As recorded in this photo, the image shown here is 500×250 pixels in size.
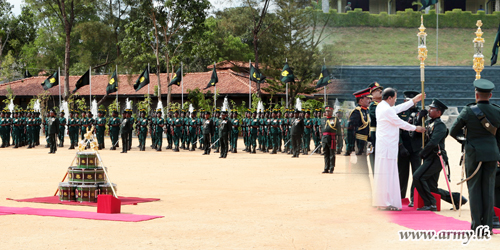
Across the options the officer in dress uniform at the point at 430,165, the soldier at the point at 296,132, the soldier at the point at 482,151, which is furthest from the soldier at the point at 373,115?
the soldier at the point at 296,132

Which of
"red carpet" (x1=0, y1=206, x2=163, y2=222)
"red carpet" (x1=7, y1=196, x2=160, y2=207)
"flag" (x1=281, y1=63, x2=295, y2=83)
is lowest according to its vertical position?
"red carpet" (x1=7, y1=196, x2=160, y2=207)

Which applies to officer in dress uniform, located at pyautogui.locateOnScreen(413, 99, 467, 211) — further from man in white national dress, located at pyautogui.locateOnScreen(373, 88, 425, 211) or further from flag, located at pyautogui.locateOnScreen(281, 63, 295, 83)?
flag, located at pyautogui.locateOnScreen(281, 63, 295, 83)

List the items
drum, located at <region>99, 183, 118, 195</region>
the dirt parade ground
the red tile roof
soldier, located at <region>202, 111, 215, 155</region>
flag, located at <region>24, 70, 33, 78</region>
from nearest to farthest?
the dirt parade ground, drum, located at <region>99, 183, 118, 195</region>, soldier, located at <region>202, 111, 215, 155</region>, the red tile roof, flag, located at <region>24, 70, 33, 78</region>

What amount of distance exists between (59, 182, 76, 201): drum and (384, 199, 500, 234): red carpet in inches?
191

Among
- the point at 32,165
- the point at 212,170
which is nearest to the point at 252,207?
the point at 212,170

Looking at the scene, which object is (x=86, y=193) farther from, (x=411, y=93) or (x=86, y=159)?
(x=411, y=93)

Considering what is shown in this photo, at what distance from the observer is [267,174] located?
1414 cm

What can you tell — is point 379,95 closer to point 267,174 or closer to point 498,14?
point 267,174

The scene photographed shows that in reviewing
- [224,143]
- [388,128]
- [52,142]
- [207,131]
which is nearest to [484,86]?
[388,128]

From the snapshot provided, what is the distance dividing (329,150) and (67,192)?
6.47 m

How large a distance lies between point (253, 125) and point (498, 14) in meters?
23.3

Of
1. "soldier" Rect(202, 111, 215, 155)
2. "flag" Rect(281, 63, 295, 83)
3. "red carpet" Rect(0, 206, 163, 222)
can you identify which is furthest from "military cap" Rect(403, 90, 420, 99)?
"flag" Rect(281, 63, 295, 83)

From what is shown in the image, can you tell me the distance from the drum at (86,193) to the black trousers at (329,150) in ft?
19.5

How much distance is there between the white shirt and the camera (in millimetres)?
7113
